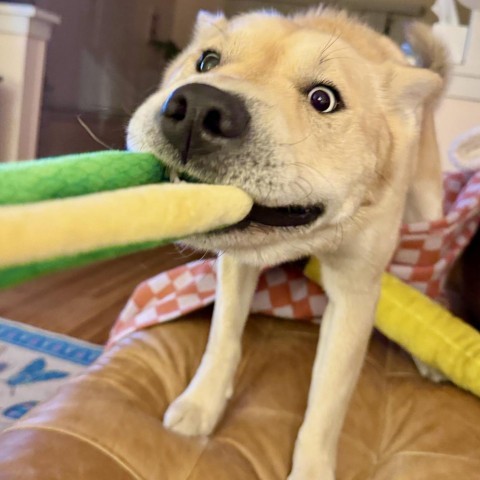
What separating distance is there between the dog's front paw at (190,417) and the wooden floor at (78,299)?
64cm

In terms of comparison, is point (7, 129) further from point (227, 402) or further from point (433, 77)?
point (433, 77)

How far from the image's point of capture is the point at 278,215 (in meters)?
0.71

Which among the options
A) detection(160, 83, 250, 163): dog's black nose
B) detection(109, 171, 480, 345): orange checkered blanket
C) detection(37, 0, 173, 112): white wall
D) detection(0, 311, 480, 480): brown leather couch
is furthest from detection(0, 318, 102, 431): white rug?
detection(37, 0, 173, 112): white wall

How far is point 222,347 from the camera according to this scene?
1031 millimetres

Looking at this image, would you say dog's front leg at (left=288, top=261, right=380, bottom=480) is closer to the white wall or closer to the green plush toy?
the green plush toy

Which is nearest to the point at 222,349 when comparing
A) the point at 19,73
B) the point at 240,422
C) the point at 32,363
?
the point at 240,422

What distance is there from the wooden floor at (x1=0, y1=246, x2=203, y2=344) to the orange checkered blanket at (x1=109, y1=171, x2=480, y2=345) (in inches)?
10.1

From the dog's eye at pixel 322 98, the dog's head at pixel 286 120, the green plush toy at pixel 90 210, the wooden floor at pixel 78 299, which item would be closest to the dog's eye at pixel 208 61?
the dog's head at pixel 286 120

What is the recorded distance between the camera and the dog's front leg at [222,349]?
0.96 meters

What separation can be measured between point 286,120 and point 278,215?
0.11 metres

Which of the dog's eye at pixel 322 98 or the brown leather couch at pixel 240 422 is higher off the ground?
the dog's eye at pixel 322 98

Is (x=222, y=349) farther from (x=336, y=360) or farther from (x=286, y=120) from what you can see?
(x=286, y=120)

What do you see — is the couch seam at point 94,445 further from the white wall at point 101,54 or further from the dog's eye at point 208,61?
the white wall at point 101,54

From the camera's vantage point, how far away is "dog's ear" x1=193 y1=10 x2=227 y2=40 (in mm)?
919
